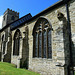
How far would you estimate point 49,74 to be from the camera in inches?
283

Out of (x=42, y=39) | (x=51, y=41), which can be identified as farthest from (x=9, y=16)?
(x=51, y=41)

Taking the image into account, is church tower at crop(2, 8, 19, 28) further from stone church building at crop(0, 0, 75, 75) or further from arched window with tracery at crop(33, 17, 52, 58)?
arched window with tracery at crop(33, 17, 52, 58)

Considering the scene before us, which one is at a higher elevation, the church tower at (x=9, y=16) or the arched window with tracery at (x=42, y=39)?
the church tower at (x=9, y=16)

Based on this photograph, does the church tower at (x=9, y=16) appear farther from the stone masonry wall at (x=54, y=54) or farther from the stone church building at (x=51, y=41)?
the stone masonry wall at (x=54, y=54)

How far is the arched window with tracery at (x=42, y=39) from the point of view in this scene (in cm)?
814

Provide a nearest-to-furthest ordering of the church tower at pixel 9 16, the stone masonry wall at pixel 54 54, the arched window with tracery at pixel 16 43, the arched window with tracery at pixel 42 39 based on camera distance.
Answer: the stone masonry wall at pixel 54 54
the arched window with tracery at pixel 42 39
the arched window with tracery at pixel 16 43
the church tower at pixel 9 16

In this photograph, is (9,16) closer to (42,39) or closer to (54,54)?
(42,39)

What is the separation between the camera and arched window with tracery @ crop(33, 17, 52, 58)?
8137 mm

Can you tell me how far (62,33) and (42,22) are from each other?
389cm

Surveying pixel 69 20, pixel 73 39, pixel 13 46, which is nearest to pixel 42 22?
pixel 69 20

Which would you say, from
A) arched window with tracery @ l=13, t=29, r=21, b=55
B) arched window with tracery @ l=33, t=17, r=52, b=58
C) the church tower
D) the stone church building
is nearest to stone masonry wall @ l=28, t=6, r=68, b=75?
the stone church building

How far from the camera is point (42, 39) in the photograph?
29.1ft

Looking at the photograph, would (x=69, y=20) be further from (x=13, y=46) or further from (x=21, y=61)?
(x=13, y=46)

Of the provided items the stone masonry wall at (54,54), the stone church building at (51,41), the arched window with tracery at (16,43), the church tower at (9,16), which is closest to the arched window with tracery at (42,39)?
the stone church building at (51,41)
